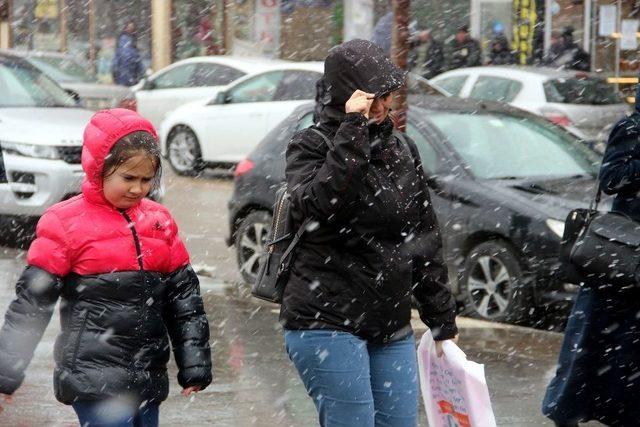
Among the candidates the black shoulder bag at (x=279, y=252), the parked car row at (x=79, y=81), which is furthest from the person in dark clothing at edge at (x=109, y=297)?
the parked car row at (x=79, y=81)

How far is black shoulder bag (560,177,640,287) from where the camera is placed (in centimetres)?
541

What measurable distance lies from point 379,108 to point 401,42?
5.43 metres

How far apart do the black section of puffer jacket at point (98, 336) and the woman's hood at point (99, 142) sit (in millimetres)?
279

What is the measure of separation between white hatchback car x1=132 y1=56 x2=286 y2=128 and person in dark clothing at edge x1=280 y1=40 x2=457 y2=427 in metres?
15.2

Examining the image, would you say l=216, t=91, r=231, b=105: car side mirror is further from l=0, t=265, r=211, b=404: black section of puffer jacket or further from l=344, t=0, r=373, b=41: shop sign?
l=0, t=265, r=211, b=404: black section of puffer jacket

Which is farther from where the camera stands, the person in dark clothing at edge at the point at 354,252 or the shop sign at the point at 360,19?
the shop sign at the point at 360,19

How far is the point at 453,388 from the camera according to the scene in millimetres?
4473

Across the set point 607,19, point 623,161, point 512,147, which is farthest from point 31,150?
point 607,19

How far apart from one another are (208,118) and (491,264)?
30.0 ft

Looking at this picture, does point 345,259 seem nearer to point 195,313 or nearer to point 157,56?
point 195,313

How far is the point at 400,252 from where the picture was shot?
14.4 ft

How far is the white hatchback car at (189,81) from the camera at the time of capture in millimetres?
19797

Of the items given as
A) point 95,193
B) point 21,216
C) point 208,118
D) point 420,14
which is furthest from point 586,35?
point 95,193

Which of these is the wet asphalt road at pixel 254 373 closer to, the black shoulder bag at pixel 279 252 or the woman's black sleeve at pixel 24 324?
the black shoulder bag at pixel 279 252
